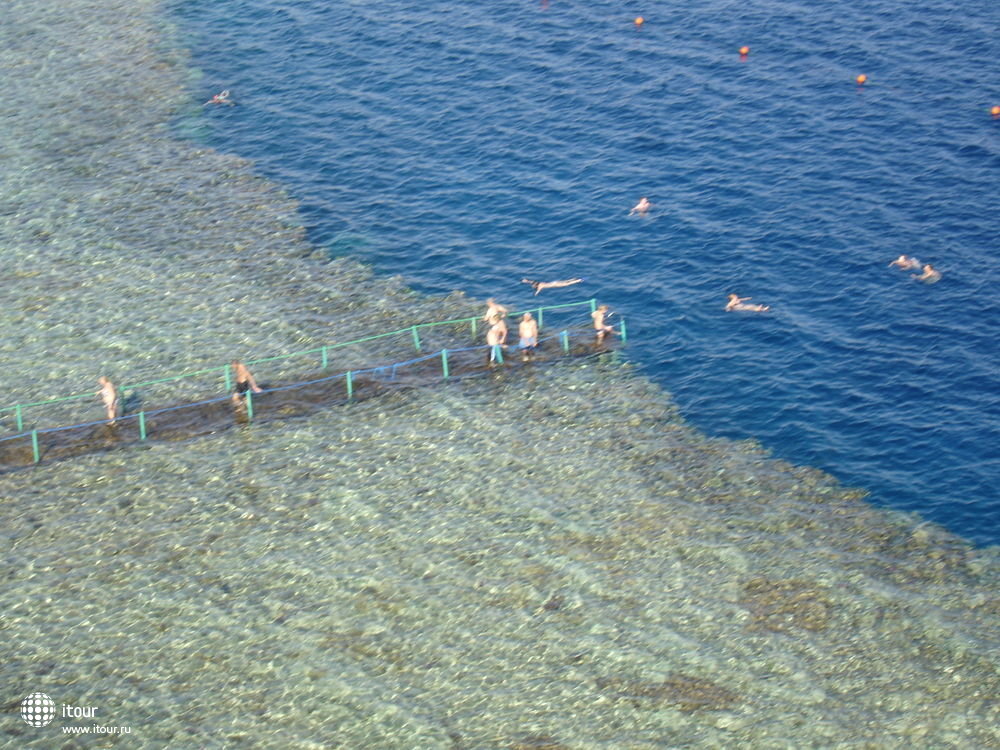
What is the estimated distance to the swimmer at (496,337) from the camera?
1615 inches

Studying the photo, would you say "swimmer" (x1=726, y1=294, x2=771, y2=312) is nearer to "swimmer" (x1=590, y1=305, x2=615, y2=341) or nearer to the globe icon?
"swimmer" (x1=590, y1=305, x2=615, y2=341)

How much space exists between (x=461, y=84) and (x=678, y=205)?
15.8 meters

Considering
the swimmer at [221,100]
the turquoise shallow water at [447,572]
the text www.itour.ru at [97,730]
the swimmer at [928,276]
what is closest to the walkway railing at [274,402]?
the turquoise shallow water at [447,572]

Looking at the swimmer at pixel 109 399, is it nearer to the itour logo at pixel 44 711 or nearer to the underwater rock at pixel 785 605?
the itour logo at pixel 44 711

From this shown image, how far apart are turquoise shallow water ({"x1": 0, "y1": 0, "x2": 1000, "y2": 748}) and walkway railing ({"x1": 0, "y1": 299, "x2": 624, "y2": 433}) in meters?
0.77

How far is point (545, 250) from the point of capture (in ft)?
163

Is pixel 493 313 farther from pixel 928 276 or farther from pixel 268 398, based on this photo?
pixel 928 276

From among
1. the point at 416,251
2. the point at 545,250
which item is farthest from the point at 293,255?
the point at 545,250

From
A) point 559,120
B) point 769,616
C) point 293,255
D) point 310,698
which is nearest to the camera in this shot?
point 310,698

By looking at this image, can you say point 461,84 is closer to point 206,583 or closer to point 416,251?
point 416,251

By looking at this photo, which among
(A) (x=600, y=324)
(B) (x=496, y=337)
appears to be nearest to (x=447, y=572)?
(B) (x=496, y=337)

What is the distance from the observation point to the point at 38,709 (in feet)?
88.8

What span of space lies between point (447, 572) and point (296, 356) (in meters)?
12.3

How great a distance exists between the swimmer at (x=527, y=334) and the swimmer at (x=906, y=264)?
15.4 m
